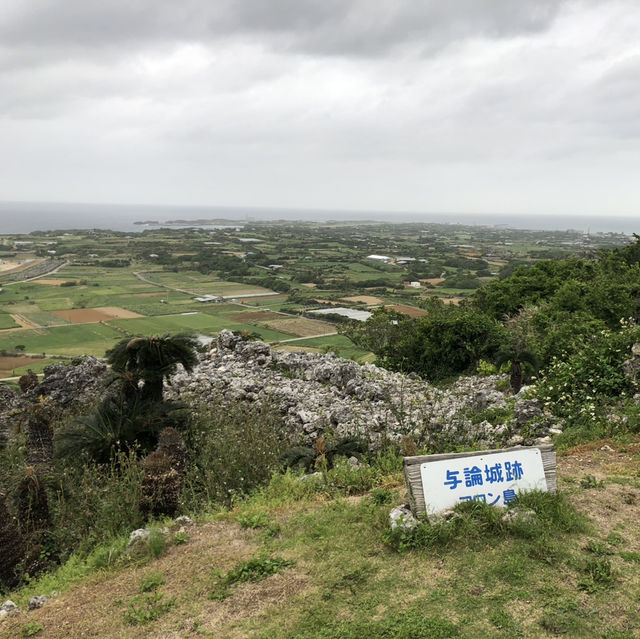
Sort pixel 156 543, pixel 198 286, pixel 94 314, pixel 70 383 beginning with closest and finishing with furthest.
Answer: pixel 156 543 → pixel 70 383 → pixel 94 314 → pixel 198 286

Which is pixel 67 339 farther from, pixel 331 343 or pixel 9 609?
pixel 9 609

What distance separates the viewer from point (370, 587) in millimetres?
4199

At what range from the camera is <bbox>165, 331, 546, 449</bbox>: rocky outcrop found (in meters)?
8.95

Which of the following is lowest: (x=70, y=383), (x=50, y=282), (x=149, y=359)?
(x=50, y=282)

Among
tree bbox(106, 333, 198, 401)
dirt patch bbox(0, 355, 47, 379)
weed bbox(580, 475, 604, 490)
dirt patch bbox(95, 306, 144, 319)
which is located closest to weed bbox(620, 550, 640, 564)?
weed bbox(580, 475, 604, 490)

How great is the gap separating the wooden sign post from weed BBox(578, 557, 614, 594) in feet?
2.97

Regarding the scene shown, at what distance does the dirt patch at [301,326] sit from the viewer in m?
38.8

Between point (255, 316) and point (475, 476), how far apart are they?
42.8 meters

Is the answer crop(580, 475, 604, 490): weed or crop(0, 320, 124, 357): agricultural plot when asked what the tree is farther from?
crop(0, 320, 124, 357): agricultural plot

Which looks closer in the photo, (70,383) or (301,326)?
(70,383)

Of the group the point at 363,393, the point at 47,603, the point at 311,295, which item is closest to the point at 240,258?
the point at 311,295

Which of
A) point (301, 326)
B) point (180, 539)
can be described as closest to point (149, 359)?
point (180, 539)

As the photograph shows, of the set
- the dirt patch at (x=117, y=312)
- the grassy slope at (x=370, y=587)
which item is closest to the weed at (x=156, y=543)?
the grassy slope at (x=370, y=587)

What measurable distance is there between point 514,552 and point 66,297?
60322mm
